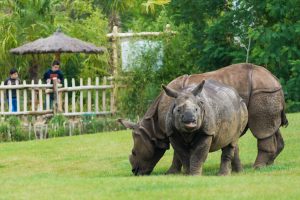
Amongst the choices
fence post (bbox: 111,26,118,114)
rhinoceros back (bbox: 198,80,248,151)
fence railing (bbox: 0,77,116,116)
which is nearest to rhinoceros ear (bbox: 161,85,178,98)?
rhinoceros back (bbox: 198,80,248,151)

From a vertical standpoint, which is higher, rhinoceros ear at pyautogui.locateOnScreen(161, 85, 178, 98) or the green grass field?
rhinoceros ear at pyautogui.locateOnScreen(161, 85, 178, 98)

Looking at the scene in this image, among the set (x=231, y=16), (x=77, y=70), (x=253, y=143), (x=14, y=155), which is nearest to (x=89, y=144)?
(x=14, y=155)

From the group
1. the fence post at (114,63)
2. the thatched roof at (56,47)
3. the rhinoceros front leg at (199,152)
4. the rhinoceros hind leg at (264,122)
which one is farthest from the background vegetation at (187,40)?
the rhinoceros front leg at (199,152)

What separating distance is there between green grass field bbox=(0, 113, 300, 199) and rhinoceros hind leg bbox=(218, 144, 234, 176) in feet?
0.53

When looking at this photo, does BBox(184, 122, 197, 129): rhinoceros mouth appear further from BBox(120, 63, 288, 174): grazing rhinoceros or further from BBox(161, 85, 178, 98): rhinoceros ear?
BBox(120, 63, 288, 174): grazing rhinoceros

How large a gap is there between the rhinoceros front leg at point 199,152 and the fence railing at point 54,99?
1310 cm

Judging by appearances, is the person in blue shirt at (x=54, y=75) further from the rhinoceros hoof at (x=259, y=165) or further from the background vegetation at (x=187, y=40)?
the rhinoceros hoof at (x=259, y=165)

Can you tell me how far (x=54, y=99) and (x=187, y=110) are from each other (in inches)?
549

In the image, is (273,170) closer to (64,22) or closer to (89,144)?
(89,144)

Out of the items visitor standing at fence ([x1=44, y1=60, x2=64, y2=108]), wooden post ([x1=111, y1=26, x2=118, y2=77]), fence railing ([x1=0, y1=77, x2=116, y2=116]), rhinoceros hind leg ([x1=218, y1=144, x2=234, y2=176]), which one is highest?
rhinoceros hind leg ([x1=218, y1=144, x2=234, y2=176])

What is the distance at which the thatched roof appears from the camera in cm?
2886

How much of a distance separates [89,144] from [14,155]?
207 cm

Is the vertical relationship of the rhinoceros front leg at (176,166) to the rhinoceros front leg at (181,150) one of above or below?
below

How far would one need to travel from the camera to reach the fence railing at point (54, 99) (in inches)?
1074
